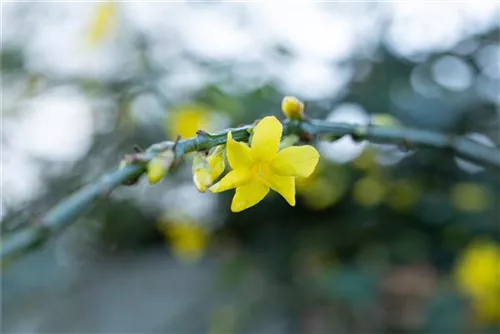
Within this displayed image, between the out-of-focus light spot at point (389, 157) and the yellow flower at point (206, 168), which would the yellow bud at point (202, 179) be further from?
the out-of-focus light spot at point (389, 157)

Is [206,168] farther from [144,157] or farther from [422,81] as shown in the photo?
[422,81]

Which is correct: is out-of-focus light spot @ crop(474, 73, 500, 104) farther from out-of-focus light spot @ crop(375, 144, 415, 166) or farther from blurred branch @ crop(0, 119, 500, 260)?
blurred branch @ crop(0, 119, 500, 260)

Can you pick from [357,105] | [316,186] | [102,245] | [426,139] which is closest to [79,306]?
[102,245]

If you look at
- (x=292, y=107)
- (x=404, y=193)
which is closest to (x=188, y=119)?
(x=404, y=193)

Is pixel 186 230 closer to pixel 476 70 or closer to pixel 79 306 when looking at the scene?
pixel 79 306

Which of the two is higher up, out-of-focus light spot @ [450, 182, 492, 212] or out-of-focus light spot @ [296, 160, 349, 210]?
out-of-focus light spot @ [296, 160, 349, 210]

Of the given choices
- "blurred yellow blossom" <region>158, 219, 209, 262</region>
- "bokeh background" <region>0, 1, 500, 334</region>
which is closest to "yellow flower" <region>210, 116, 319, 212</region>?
"bokeh background" <region>0, 1, 500, 334</region>
